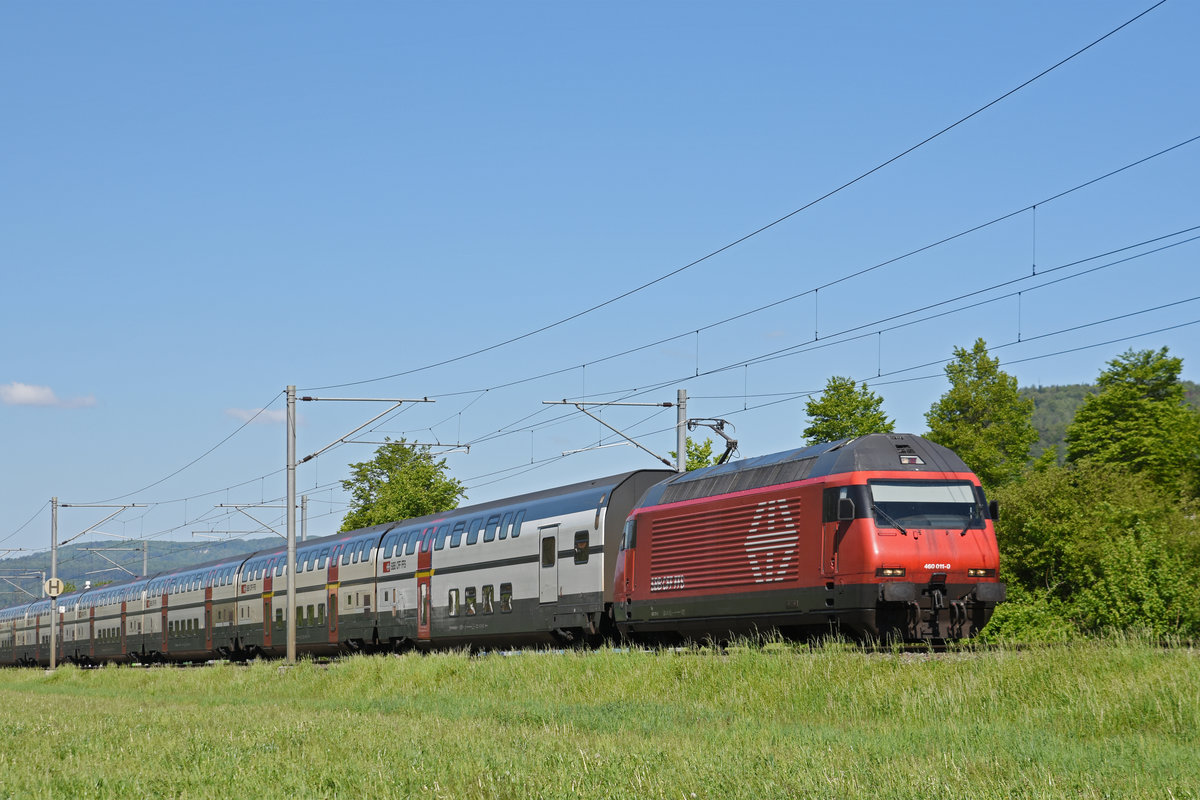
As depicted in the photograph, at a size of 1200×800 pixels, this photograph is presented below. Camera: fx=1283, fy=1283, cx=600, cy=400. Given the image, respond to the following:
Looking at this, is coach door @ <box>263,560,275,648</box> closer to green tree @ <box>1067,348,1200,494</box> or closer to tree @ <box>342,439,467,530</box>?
tree @ <box>342,439,467,530</box>

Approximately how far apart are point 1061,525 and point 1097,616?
9134 mm

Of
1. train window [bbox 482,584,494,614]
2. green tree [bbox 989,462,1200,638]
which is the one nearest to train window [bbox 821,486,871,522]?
train window [bbox 482,584,494,614]

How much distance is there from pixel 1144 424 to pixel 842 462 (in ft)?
222

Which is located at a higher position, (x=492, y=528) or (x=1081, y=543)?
(x=492, y=528)

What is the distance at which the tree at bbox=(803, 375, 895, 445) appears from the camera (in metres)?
71.4

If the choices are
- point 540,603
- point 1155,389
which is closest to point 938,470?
point 540,603

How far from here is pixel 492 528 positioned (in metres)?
36.3

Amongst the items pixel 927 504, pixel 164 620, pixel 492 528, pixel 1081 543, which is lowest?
pixel 164 620

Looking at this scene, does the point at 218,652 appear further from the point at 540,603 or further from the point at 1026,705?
the point at 1026,705

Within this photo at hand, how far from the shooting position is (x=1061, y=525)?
5172 cm

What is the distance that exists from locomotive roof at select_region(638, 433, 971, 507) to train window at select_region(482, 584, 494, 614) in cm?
1065

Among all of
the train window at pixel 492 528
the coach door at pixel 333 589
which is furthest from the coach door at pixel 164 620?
the train window at pixel 492 528

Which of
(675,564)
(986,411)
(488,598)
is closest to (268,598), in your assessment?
(488,598)

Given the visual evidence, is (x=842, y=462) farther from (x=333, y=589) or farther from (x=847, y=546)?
(x=333, y=589)
